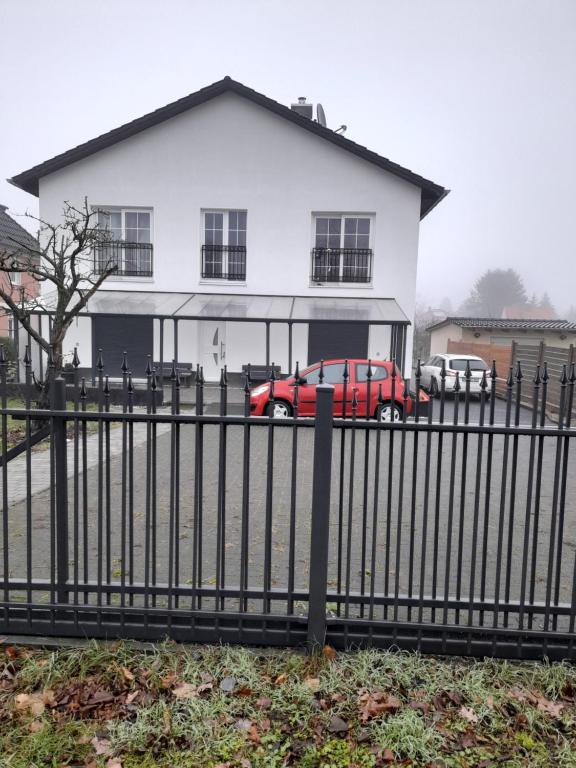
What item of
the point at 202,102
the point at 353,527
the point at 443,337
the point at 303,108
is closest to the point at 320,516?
the point at 353,527

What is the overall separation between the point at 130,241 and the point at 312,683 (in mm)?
18978

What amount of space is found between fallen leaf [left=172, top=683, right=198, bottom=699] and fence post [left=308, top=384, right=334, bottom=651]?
68cm

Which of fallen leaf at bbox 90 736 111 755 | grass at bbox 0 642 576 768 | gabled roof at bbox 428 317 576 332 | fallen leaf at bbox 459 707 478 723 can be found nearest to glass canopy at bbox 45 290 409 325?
gabled roof at bbox 428 317 576 332

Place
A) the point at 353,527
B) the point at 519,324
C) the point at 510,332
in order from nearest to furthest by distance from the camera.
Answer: the point at 353,527 < the point at 510,332 < the point at 519,324

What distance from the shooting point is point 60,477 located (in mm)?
3441

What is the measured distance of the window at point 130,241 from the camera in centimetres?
2000

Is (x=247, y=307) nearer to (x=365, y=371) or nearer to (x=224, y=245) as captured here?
(x=224, y=245)

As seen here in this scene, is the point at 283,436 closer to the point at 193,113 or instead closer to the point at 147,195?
the point at 147,195

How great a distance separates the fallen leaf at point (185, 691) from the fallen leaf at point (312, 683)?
1.90 ft

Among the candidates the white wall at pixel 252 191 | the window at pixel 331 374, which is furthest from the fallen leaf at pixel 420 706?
the white wall at pixel 252 191

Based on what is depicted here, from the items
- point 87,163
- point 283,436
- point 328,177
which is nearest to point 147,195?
point 87,163

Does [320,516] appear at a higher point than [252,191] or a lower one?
lower

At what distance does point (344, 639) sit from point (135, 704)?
1.18 metres

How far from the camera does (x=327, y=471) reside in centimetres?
Result: 328
